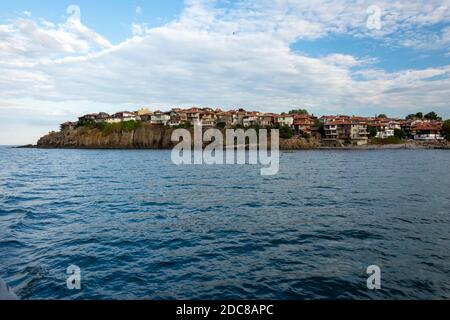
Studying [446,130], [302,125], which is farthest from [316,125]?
[446,130]

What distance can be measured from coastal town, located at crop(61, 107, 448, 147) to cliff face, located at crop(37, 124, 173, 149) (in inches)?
377

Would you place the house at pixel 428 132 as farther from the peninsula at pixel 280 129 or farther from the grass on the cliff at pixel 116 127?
the grass on the cliff at pixel 116 127

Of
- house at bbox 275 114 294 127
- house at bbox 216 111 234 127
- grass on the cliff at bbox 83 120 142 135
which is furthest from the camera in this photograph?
grass on the cliff at bbox 83 120 142 135

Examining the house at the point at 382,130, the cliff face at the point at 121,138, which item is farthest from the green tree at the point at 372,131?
the cliff face at the point at 121,138

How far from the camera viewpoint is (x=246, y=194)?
31125mm

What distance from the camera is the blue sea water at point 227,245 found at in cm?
1130

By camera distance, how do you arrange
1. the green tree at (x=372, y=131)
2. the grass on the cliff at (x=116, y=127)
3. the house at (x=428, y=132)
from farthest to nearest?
1. the grass on the cliff at (x=116, y=127)
2. the house at (x=428, y=132)
3. the green tree at (x=372, y=131)

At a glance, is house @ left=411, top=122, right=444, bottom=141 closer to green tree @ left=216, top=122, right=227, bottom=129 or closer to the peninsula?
the peninsula

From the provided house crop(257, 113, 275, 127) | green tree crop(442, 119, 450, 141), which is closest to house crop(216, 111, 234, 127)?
house crop(257, 113, 275, 127)

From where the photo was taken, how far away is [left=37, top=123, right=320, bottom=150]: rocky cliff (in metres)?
154
